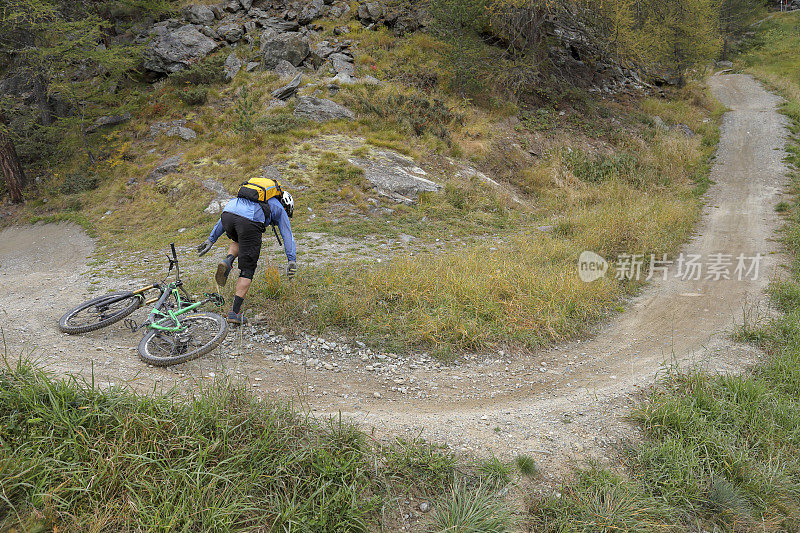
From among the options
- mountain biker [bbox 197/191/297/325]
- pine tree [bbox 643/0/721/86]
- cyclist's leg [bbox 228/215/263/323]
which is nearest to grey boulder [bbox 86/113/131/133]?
mountain biker [bbox 197/191/297/325]

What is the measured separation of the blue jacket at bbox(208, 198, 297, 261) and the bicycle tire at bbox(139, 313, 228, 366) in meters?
1.36

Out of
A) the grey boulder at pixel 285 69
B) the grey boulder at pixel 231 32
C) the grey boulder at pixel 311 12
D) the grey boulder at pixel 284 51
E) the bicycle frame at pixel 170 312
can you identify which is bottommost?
the bicycle frame at pixel 170 312

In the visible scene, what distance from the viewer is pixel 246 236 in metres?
5.88

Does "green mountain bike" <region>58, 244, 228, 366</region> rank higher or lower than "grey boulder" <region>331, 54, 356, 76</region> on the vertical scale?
lower

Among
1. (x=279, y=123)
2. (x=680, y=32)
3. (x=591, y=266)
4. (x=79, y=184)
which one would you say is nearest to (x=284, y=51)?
(x=279, y=123)

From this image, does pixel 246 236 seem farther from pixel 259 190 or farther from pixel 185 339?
pixel 185 339

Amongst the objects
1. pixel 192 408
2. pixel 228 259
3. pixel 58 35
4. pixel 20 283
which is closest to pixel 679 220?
pixel 228 259

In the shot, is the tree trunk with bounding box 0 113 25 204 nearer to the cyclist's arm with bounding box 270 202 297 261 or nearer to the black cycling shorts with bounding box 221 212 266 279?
the black cycling shorts with bounding box 221 212 266 279

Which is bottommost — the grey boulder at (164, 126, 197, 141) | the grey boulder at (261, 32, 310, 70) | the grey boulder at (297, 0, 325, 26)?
the grey boulder at (164, 126, 197, 141)

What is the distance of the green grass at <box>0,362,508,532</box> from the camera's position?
2742 millimetres

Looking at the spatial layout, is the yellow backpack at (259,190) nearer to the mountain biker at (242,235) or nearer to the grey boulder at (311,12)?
the mountain biker at (242,235)

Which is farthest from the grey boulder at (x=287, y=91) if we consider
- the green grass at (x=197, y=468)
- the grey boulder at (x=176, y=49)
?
the green grass at (x=197, y=468)

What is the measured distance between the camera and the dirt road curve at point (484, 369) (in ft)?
14.3

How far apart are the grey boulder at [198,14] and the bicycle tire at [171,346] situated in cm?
2171
